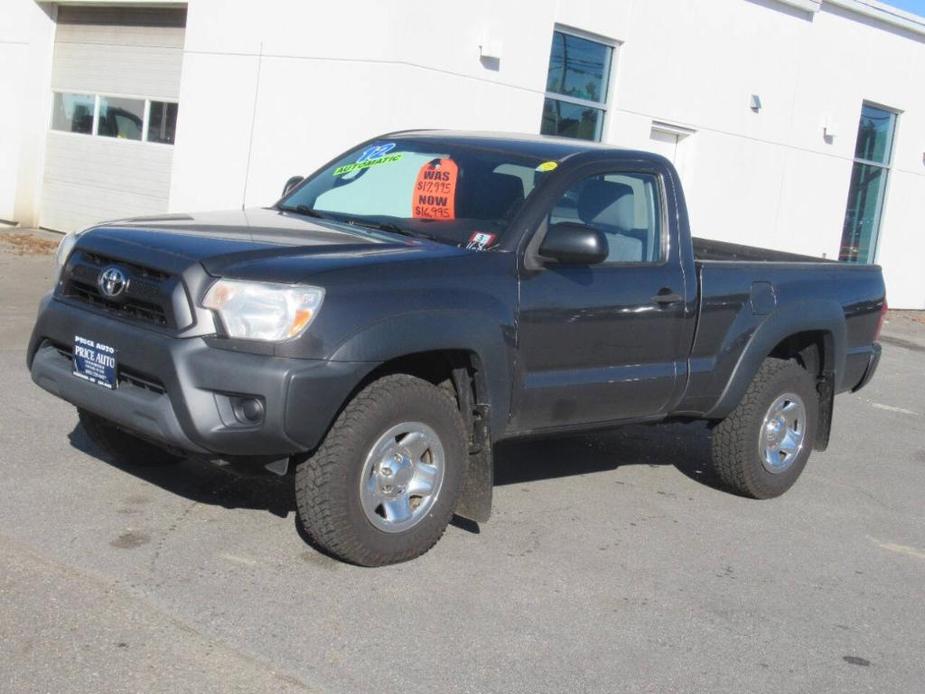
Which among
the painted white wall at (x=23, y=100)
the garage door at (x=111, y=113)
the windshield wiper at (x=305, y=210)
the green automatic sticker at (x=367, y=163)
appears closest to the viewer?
the windshield wiper at (x=305, y=210)

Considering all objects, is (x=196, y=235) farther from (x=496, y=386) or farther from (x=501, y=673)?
(x=501, y=673)

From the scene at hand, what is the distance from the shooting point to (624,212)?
20.7 feet

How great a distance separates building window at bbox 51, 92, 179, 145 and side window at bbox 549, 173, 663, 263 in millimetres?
9821

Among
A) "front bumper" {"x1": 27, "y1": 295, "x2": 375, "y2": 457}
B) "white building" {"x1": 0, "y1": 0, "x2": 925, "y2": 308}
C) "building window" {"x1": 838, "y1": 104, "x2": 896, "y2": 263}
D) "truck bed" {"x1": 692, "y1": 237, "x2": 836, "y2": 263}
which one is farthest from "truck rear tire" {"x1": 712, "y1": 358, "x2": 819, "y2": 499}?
"building window" {"x1": 838, "y1": 104, "x2": 896, "y2": 263}

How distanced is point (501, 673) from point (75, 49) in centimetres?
1407

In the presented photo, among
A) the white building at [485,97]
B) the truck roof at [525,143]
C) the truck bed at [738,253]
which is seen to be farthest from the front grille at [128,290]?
the white building at [485,97]

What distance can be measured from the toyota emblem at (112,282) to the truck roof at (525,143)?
201 centimetres

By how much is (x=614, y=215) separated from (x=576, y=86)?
912 centimetres

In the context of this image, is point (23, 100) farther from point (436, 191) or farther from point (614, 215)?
point (614, 215)

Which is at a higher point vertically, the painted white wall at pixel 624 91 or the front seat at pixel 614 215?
the painted white wall at pixel 624 91

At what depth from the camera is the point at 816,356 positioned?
748 centimetres

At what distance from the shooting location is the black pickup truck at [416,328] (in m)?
4.73

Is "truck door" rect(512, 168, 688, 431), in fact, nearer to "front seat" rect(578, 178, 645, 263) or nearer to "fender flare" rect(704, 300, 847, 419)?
"front seat" rect(578, 178, 645, 263)

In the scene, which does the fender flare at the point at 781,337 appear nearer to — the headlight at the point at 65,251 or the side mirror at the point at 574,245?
the side mirror at the point at 574,245
